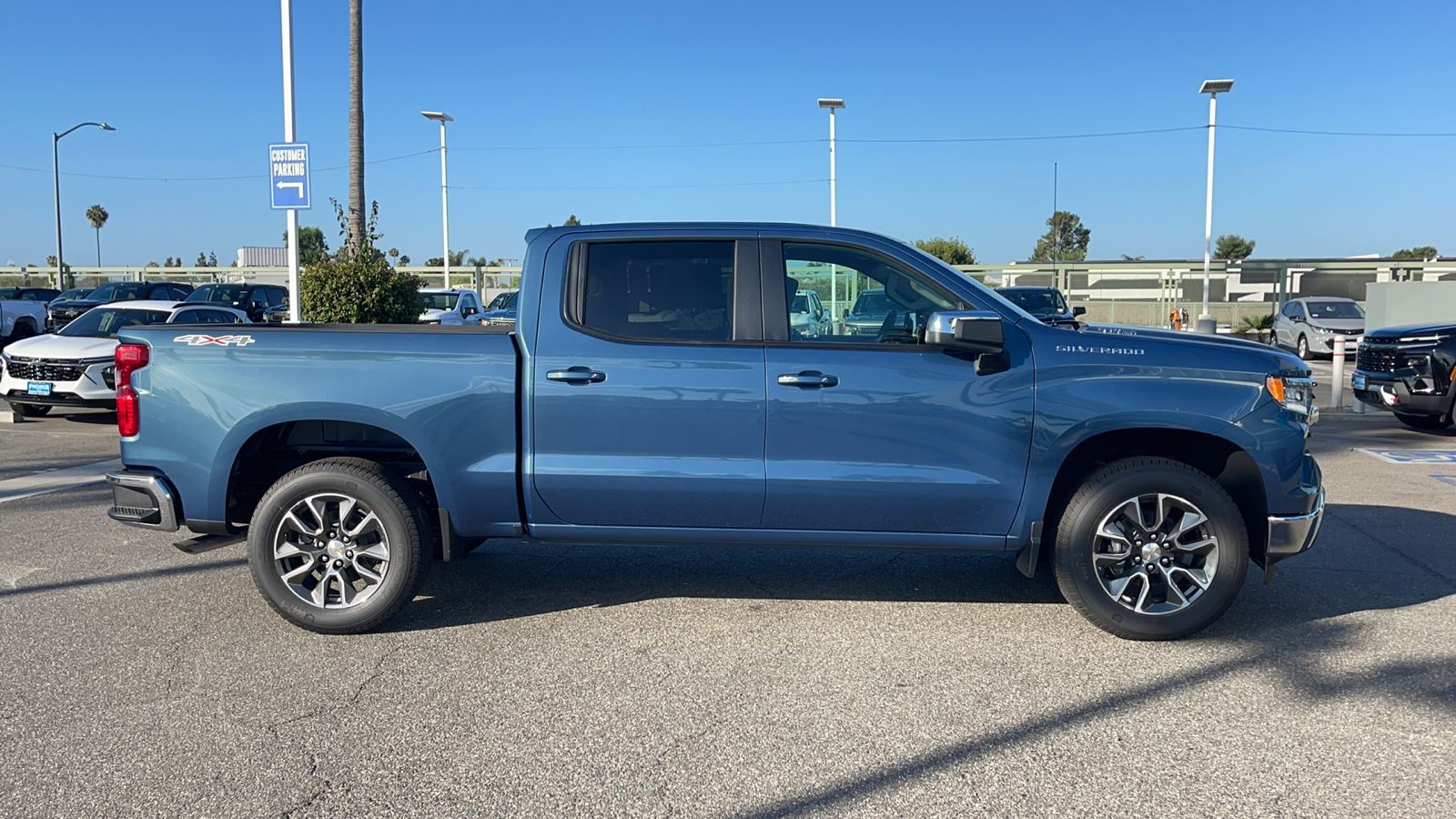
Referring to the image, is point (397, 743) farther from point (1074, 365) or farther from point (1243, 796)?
point (1074, 365)

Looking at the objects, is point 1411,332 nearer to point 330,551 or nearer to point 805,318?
point 805,318

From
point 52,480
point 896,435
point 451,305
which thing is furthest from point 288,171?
point 451,305

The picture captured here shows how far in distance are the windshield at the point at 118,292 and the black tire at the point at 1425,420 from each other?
1042 inches

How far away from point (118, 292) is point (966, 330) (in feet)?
94.4

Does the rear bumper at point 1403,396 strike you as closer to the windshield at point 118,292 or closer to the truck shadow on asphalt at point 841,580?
the truck shadow on asphalt at point 841,580

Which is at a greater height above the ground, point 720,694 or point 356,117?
point 356,117

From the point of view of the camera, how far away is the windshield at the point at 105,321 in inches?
551

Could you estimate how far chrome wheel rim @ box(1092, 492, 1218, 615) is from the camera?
4926 mm

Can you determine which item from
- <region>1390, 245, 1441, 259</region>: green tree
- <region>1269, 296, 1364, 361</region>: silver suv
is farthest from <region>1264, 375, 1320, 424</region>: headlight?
<region>1390, 245, 1441, 259</region>: green tree

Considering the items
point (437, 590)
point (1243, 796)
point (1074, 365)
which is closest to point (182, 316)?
point (437, 590)

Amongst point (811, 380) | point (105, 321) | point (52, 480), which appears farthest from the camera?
point (105, 321)

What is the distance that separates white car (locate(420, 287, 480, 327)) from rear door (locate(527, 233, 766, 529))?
71.0 feet

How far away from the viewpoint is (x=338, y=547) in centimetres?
509

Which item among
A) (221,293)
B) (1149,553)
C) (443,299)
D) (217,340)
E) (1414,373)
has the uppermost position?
(221,293)
